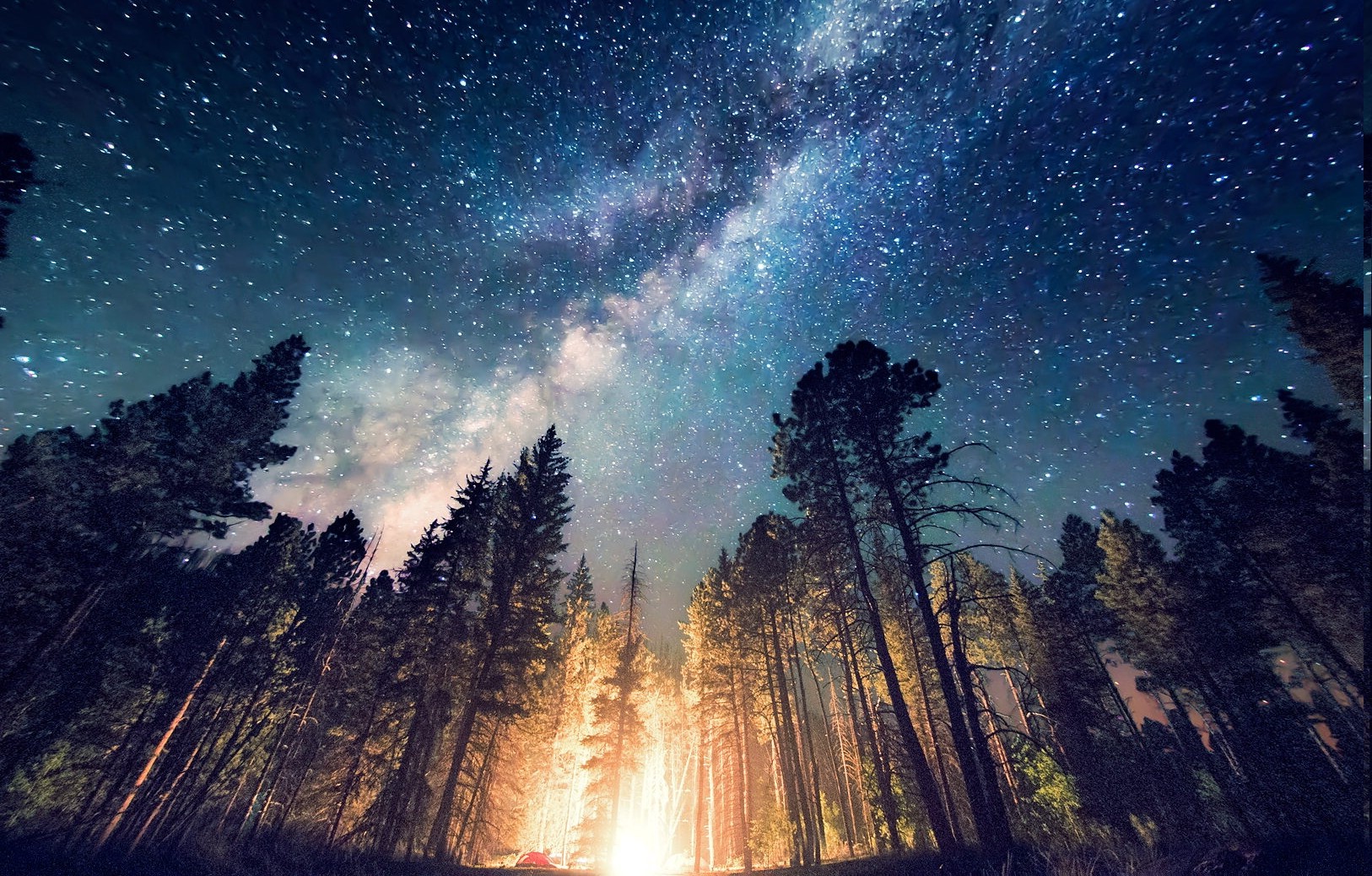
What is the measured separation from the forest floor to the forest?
0.69 m

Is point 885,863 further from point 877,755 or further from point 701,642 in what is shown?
point 701,642

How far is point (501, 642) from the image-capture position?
18.7 metres

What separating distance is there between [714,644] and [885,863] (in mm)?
15196

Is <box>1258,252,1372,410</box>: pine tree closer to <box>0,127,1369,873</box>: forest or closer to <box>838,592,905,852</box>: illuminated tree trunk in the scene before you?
<box>0,127,1369,873</box>: forest

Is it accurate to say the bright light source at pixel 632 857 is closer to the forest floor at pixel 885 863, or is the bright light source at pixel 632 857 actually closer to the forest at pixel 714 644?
the forest at pixel 714 644

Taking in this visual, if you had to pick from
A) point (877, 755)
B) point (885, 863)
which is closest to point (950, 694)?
point (885, 863)

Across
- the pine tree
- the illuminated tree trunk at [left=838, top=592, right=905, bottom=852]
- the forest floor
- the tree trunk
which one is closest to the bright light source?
the illuminated tree trunk at [left=838, top=592, right=905, bottom=852]

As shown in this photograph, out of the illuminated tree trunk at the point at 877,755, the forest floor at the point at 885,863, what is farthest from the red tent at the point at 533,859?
the illuminated tree trunk at the point at 877,755

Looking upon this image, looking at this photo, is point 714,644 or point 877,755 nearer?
point 877,755

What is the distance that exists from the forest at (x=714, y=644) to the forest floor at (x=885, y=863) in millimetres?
693

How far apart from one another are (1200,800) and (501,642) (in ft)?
104

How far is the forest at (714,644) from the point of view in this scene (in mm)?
14492

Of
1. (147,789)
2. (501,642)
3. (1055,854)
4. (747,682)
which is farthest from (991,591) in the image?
(147,789)

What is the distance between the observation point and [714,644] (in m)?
26.0
